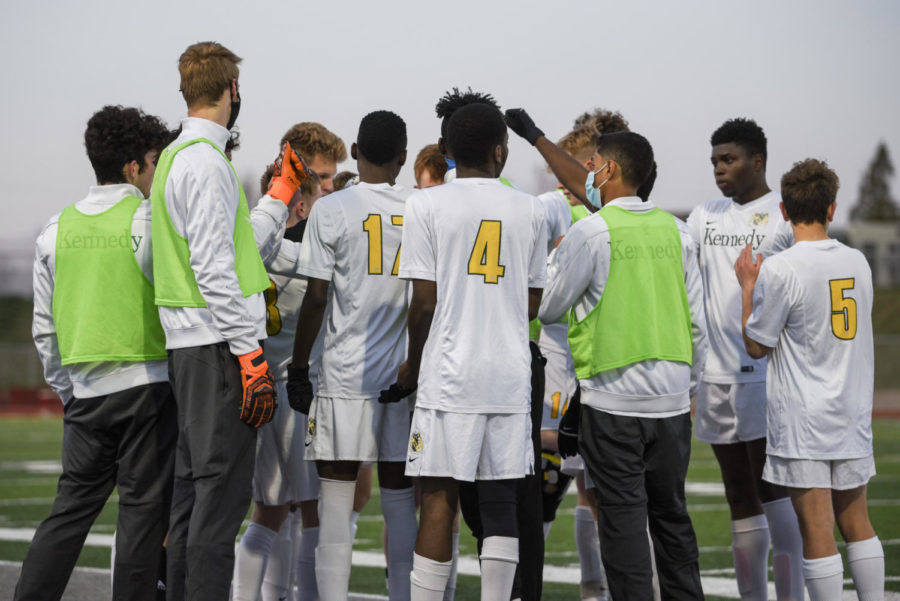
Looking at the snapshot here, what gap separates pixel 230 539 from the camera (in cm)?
446

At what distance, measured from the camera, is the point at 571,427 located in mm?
5102

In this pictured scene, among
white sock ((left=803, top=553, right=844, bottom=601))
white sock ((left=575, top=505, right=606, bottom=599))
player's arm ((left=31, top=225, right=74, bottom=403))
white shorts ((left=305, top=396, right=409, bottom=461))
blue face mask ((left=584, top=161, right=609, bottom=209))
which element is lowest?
white sock ((left=575, top=505, right=606, bottom=599))

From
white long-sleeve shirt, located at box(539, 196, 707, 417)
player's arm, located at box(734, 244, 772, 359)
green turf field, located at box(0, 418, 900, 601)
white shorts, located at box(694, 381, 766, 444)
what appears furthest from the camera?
green turf field, located at box(0, 418, 900, 601)

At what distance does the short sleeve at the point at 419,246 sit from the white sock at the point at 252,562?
5.39 feet

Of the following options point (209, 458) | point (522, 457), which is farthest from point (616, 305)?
point (209, 458)

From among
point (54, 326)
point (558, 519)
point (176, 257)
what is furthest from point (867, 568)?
point (558, 519)

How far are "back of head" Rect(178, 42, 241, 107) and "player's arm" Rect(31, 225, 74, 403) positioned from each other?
0.98m

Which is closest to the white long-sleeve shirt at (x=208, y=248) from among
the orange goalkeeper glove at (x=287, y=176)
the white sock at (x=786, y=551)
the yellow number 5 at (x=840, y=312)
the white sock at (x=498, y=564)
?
the orange goalkeeper glove at (x=287, y=176)

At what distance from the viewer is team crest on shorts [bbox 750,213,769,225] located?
19.6ft

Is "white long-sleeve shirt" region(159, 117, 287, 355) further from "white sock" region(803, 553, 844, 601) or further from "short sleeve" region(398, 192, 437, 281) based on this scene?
"white sock" region(803, 553, 844, 601)

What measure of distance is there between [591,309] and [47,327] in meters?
2.46

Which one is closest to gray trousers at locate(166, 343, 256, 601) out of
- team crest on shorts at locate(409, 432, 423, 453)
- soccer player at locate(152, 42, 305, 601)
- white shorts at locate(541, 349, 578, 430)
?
soccer player at locate(152, 42, 305, 601)

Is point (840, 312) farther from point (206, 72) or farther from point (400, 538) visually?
point (206, 72)

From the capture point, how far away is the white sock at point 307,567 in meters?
5.68
